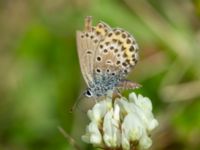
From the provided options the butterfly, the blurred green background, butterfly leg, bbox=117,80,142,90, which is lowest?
butterfly leg, bbox=117,80,142,90

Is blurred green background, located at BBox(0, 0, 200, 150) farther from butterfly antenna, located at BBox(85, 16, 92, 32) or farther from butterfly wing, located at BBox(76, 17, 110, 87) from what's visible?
butterfly antenna, located at BBox(85, 16, 92, 32)

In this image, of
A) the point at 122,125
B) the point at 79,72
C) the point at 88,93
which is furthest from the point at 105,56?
the point at 79,72

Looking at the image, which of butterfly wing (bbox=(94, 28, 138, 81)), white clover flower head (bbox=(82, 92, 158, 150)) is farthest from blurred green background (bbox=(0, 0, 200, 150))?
white clover flower head (bbox=(82, 92, 158, 150))

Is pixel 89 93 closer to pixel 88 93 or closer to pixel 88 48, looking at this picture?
pixel 88 93

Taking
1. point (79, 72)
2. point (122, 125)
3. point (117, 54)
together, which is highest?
point (79, 72)

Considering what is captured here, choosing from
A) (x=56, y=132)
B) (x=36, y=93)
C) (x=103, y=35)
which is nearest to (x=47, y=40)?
(x=36, y=93)

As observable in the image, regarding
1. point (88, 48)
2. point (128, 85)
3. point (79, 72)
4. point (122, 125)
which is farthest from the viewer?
point (79, 72)
